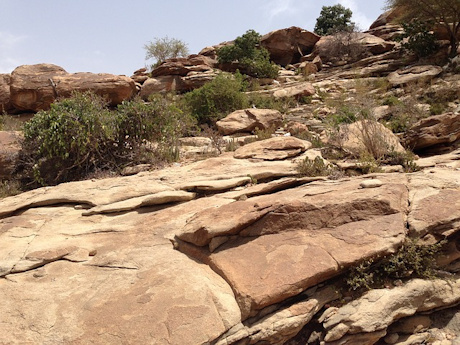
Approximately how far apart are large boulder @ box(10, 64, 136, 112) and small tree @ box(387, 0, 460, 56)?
12239 mm

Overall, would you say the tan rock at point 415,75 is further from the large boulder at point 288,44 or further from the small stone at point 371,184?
the small stone at point 371,184

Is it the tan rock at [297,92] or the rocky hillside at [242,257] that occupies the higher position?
the tan rock at [297,92]

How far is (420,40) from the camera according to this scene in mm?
14938

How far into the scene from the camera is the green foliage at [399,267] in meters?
3.01

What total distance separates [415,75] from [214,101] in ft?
23.2

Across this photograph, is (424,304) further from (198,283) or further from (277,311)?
(198,283)

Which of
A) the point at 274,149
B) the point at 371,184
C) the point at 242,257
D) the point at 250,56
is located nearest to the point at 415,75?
the point at 250,56

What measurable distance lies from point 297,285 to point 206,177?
2.80 m

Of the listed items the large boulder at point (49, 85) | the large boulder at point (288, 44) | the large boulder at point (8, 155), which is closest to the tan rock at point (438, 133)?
the large boulder at point (8, 155)

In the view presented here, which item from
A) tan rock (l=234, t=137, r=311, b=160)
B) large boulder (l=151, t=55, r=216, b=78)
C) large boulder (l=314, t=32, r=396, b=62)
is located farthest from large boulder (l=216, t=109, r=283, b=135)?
large boulder (l=314, t=32, r=396, b=62)

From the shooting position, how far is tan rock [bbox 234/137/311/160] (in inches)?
247

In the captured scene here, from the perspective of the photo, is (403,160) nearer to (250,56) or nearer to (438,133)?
(438,133)

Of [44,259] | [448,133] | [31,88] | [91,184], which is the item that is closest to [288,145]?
[448,133]

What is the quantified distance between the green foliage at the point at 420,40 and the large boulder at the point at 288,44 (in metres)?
6.28
